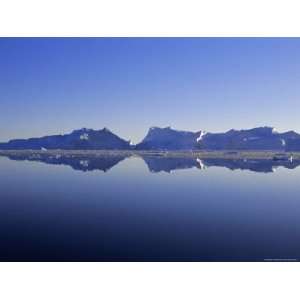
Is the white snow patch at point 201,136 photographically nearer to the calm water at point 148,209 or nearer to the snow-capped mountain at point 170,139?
the snow-capped mountain at point 170,139

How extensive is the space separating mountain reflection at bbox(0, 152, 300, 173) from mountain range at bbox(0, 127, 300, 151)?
75 millimetres

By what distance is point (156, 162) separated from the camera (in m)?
4.41

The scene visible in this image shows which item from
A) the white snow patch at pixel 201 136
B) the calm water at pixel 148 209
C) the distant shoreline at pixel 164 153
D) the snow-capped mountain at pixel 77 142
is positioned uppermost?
the white snow patch at pixel 201 136

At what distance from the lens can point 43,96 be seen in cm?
443

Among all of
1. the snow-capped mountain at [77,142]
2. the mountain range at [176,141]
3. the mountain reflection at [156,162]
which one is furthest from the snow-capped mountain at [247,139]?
the snow-capped mountain at [77,142]

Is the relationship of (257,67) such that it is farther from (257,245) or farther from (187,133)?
(257,245)

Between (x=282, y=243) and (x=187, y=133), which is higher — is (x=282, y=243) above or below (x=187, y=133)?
below

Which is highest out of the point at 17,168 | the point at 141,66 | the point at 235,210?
the point at 141,66

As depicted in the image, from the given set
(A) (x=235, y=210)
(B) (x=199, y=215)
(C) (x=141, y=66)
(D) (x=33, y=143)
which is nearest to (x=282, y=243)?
(A) (x=235, y=210)

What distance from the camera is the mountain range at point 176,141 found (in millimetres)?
4285

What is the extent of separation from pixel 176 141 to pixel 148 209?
671 millimetres

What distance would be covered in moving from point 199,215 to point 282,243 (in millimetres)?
764

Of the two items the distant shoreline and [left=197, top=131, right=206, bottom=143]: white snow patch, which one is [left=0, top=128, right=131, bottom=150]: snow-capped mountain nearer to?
the distant shoreline

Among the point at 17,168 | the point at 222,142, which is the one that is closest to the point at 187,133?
the point at 222,142
